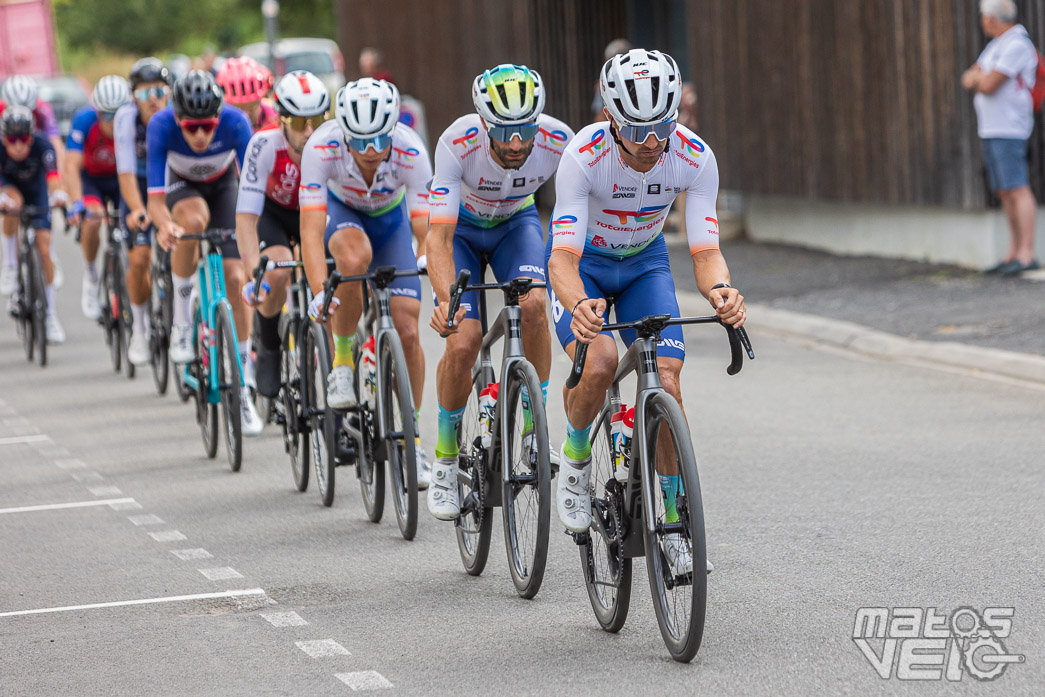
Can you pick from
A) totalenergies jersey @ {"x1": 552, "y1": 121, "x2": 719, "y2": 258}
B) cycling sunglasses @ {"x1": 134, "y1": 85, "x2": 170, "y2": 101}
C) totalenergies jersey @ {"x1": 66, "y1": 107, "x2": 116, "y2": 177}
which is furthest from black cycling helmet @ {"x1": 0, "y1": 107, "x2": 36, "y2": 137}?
totalenergies jersey @ {"x1": 552, "y1": 121, "x2": 719, "y2": 258}

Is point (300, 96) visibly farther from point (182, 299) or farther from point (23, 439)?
point (23, 439)

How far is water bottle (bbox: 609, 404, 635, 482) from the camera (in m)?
5.55

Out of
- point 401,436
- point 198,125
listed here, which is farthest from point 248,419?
point 401,436

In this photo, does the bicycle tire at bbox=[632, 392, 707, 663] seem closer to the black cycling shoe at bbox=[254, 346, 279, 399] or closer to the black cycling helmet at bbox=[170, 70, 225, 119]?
the black cycling shoe at bbox=[254, 346, 279, 399]

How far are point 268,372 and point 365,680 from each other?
388cm

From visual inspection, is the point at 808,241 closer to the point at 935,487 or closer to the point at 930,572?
the point at 935,487

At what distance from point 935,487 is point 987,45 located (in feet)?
25.9

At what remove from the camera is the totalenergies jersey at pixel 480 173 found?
260 inches

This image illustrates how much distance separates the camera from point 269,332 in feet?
28.9

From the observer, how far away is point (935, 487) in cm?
760

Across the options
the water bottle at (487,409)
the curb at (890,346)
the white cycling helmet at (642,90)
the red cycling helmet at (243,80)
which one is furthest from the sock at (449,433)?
the curb at (890,346)

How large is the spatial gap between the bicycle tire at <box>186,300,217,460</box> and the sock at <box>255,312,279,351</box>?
29.9 inches

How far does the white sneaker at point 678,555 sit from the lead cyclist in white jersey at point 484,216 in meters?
1.51

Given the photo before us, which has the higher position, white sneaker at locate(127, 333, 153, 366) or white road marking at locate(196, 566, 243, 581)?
white sneaker at locate(127, 333, 153, 366)
